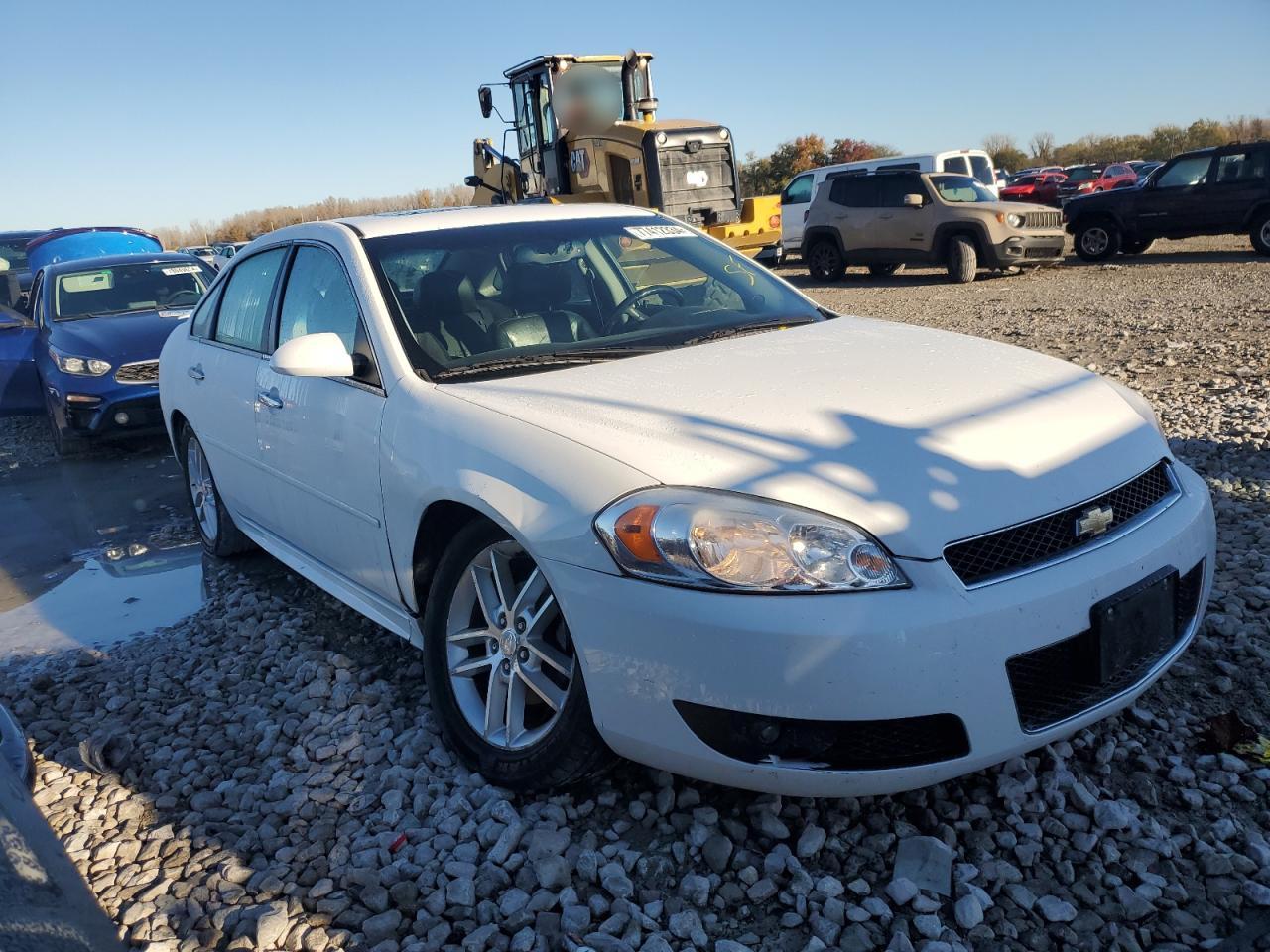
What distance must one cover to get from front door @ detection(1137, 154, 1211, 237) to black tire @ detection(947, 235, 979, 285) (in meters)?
2.94

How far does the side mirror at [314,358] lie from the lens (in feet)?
10.5

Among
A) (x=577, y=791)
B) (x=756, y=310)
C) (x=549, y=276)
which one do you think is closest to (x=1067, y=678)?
(x=577, y=791)

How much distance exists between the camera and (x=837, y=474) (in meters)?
2.38

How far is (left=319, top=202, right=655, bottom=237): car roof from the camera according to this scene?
150 inches

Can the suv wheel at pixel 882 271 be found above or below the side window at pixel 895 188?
below

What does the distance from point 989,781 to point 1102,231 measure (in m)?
16.4

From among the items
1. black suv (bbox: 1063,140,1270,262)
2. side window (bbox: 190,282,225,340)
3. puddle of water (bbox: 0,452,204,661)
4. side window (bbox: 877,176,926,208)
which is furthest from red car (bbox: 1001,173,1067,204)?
side window (bbox: 190,282,225,340)

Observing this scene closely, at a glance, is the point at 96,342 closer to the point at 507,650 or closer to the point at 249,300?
the point at 249,300

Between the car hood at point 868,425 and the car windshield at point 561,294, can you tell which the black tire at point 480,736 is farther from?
the car windshield at point 561,294

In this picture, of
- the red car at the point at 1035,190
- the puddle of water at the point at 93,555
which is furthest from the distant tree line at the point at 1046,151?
the puddle of water at the point at 93,555

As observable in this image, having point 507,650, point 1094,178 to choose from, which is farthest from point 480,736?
point 1094,178

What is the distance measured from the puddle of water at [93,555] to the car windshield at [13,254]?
8243 millimetres

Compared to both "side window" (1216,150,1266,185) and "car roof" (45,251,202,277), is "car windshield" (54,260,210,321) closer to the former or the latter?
"car roof" (45,251,202,277)

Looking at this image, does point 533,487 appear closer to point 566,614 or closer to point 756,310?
point 566,614
